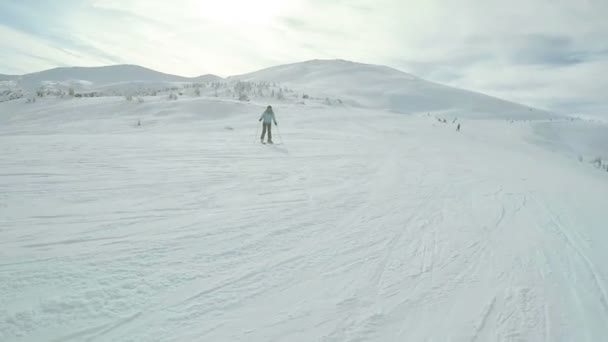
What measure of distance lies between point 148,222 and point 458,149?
50.5ft

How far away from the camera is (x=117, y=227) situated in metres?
4.96

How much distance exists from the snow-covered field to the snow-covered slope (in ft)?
Result: 103

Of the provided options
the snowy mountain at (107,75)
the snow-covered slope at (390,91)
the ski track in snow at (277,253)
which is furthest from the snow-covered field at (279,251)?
the snowy mountain at (107,75)

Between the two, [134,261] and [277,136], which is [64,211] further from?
[277,136]

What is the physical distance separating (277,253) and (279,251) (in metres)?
0.07

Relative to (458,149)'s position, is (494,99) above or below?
above

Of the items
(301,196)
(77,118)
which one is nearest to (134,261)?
(301,196)

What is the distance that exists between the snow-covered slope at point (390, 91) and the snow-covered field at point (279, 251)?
31273 millimetres

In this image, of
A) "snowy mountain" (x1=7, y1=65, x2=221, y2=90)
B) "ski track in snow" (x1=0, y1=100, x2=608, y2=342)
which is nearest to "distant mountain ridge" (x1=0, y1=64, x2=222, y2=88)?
"snowy mountain" (x1=7, y1=65, x2=221, y2=90)

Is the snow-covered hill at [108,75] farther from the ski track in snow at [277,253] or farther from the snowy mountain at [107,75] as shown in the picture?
the ski track in snow at [277,253]

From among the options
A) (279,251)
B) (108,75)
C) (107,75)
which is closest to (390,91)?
(279,251)

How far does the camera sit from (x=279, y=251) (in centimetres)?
479

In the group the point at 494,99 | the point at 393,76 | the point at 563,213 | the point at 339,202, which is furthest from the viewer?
the point at 393,76

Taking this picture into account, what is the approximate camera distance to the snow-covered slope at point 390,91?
45.3 meters
